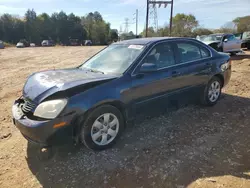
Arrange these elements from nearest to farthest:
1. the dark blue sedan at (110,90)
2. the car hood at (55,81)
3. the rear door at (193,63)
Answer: the dark blue sedan at (110,90) < the car hood at (55,81) < the rear door at (193,63)

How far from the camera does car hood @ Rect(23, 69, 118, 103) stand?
3179 millimetres

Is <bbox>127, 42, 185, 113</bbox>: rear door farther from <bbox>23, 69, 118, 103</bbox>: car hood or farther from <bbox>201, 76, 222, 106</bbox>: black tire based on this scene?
<bbox>201, 76, 222, 106</bbox>: black tire

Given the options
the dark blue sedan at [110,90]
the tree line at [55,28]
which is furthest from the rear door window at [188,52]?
the tree line at [55,28]

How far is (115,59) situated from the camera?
4.12 m

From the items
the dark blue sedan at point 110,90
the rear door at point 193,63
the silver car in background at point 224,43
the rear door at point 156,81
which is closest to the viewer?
the dark blue sedan at point 110,90

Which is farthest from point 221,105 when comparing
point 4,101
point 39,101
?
point 4,101

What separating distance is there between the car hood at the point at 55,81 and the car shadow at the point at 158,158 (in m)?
0.91

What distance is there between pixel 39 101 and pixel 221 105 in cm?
405

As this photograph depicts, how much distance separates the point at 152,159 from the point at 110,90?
3.75ft

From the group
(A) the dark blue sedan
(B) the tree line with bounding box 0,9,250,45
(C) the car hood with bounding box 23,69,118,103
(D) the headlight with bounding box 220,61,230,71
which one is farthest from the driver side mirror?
(B) the tree line with bounding box 0,9,250,45

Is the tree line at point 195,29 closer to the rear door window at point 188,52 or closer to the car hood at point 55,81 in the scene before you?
the rear door window at point 188,52

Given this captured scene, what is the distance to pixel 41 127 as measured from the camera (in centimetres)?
294

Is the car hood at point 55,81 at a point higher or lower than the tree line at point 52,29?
lower

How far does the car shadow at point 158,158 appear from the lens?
2.92 m
